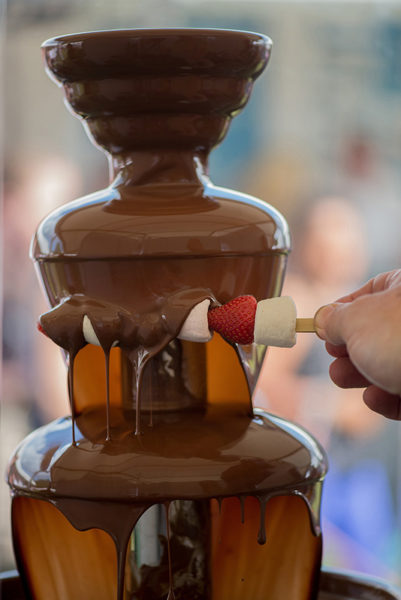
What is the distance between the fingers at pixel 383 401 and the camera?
3.18 feet

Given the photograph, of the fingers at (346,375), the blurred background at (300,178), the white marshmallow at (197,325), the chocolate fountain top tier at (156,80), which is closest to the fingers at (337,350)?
the fingers at (346,375)

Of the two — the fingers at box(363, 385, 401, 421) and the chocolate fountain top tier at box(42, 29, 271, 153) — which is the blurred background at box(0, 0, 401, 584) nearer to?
the fingers at box(363, 385, 401, 421)

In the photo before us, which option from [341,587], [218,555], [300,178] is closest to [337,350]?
[218,555]

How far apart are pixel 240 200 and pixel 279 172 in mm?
1748

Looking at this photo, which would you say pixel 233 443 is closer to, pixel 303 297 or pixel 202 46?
pixel 202 46

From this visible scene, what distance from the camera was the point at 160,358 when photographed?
0.91 metres

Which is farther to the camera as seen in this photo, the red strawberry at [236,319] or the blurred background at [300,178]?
the blurred background at [300,178]

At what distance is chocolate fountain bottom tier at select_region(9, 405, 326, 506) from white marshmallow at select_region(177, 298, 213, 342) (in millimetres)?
114

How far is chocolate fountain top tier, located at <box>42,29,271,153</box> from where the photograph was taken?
0.87 meters

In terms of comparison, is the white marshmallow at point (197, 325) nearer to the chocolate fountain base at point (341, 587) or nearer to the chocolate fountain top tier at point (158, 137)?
the chocolate fountain top tier at point (158, 137)

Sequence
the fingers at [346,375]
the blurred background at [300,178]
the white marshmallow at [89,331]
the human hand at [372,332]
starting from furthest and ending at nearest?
the blurred background at [300,178]
the fingers at [346,375]
the white marshmallow at [89,331]
the human hand at [372,332]

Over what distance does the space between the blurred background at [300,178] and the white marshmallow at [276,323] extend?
1672 mm

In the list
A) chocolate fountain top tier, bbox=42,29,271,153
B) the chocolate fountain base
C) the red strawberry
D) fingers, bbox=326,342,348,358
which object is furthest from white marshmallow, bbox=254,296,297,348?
the chocolate fountain base

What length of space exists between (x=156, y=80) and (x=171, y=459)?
414 mm
